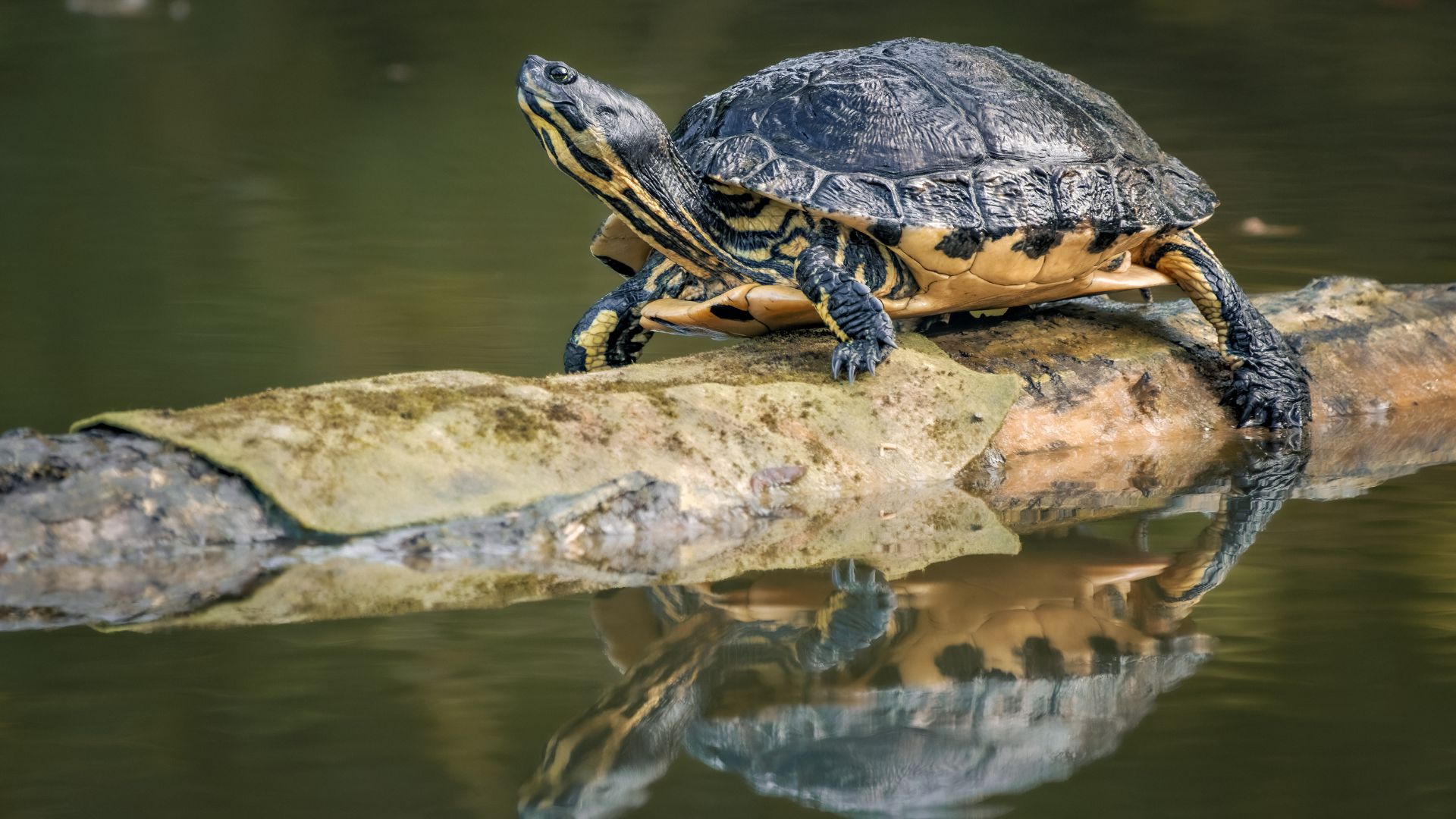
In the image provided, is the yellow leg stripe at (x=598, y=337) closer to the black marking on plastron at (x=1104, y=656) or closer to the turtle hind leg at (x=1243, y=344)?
the turtle hind leg at (x=1243, y=344)

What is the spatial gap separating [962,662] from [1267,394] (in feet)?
6.92

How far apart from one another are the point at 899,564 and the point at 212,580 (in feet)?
4.57

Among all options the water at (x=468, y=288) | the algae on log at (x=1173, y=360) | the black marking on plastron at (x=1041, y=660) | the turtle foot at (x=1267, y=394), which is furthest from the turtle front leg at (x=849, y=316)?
the turtle foot at (x=1267, y=394)

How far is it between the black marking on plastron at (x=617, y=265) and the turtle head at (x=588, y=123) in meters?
0.80

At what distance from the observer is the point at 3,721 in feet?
7.34

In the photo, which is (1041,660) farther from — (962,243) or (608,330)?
(608,330)

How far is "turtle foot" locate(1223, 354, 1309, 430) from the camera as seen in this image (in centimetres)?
428

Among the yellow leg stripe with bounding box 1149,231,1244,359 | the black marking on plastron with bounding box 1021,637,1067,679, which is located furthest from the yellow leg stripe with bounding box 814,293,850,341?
the yellow leg stripe with bounding box 1149,231,1244,359

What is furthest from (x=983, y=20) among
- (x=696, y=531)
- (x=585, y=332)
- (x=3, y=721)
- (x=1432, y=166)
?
(x=3, y=721)

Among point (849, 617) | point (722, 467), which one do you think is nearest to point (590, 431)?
point (722, 467)

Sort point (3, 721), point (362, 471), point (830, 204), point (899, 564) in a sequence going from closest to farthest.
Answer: point (3, 721), point (362, 471), point (899, 564), point (830, 204)

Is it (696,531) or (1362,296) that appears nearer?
(696,531)

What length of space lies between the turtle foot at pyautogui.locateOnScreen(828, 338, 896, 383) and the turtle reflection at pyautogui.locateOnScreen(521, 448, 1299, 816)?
632mm

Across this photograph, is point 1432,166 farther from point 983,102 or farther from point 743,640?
point 743,640
